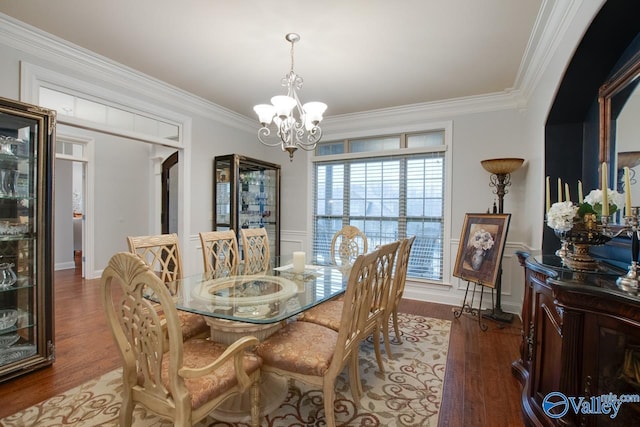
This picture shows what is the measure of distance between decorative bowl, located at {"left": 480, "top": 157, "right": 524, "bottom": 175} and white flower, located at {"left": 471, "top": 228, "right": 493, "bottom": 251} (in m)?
0.68

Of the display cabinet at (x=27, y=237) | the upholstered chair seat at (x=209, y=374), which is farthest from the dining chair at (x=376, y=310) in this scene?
the display cabinet at (x=27, y=237)

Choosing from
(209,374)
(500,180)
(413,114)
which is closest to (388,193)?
(413,114)

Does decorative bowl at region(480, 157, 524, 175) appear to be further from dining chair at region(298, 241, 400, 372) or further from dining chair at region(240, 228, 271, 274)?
dining chair at region(240, 228, 271, 274)

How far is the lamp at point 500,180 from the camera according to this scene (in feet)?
10.5

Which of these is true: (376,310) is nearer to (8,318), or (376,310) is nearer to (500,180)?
(500,180)

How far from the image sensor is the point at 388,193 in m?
Result: 4.35

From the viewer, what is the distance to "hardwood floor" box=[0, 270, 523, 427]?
6.07ft

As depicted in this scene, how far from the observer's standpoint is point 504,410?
185 cm

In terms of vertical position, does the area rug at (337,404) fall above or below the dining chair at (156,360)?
below

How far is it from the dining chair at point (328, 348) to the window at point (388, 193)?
205cm

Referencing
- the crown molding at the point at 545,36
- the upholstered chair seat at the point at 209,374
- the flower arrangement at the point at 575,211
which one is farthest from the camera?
the crown molding at the point at 545,36

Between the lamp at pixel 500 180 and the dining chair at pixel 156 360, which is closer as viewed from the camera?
the dining chair at pixel 156 360

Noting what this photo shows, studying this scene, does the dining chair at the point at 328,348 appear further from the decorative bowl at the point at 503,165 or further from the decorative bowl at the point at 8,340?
the decorative bowl at the point at 503,165

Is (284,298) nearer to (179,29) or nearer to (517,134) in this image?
(179,29)
